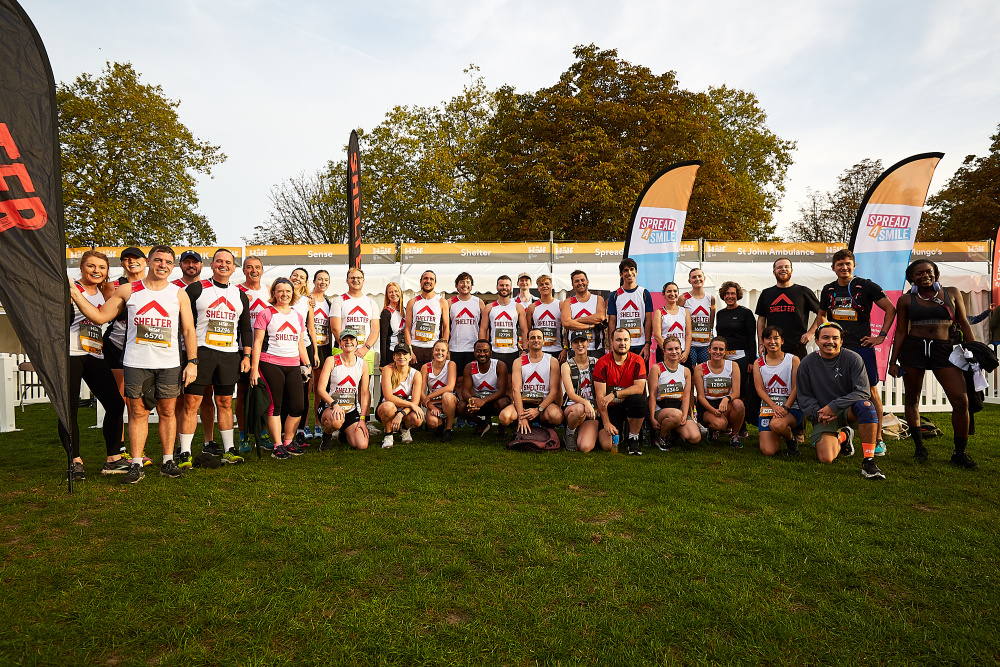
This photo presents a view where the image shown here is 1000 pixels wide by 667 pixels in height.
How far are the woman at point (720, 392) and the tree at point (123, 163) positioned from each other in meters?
23.3

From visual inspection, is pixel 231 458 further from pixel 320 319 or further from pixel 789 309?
pixel 789 309

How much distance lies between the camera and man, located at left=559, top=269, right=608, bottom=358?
655 centimetres

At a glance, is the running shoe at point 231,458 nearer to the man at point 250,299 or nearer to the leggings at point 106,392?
the man at point 250,299

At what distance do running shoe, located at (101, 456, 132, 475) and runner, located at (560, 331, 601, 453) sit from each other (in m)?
4.04

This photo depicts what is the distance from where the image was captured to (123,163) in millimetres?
22703

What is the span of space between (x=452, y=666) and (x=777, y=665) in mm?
1166

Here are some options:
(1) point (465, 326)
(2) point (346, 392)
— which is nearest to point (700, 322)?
(1) point (465, 326)

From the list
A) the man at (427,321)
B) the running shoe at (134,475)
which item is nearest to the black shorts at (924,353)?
the man at (427,321)

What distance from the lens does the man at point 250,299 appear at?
5.33 m

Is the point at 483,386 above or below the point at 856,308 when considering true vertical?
below

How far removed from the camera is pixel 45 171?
12.3 feet

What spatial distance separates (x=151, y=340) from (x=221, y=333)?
1.93 feet

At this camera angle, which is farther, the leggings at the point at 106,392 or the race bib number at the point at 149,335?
the leggings at the point at 106,392

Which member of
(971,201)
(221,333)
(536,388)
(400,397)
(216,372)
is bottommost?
(400,397)
